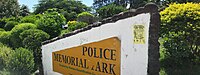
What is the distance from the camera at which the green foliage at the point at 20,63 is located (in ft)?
25.2

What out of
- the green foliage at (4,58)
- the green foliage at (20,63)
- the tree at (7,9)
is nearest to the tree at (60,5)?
the tree at (7,9)

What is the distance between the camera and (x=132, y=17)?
5.05 meters

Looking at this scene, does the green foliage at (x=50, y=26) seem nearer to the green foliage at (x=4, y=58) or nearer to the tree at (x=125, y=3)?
the green foliage at (x=4, y=58)

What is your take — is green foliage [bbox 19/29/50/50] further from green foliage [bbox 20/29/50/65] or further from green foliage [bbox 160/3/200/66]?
green foliage [bbox 160/3/200/66]

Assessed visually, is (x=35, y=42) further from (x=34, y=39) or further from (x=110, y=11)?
(x=110, y=11)

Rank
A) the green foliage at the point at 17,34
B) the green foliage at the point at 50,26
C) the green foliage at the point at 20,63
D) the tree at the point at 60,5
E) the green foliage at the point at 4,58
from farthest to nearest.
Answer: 1. the tree at the point at 60,5
2. the green foliage at the point at 50,26
3. the green foliage at the point at 17,34
4. the green foliage at the point at 4,58
5. the green foliage at the point at 20,63

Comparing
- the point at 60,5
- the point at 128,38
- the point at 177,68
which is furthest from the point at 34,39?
the point at 60,5

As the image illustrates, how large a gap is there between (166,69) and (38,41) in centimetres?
394

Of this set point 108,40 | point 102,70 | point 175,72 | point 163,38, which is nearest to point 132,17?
point 108,40

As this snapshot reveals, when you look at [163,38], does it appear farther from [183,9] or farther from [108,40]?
[108,40]

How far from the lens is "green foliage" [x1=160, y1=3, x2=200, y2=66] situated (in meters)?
7.54

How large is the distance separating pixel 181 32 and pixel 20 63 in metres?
3.92

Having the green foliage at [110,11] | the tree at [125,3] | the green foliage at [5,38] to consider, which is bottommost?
the green foliage at [5,38]

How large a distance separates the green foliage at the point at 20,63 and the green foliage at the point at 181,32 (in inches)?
134
